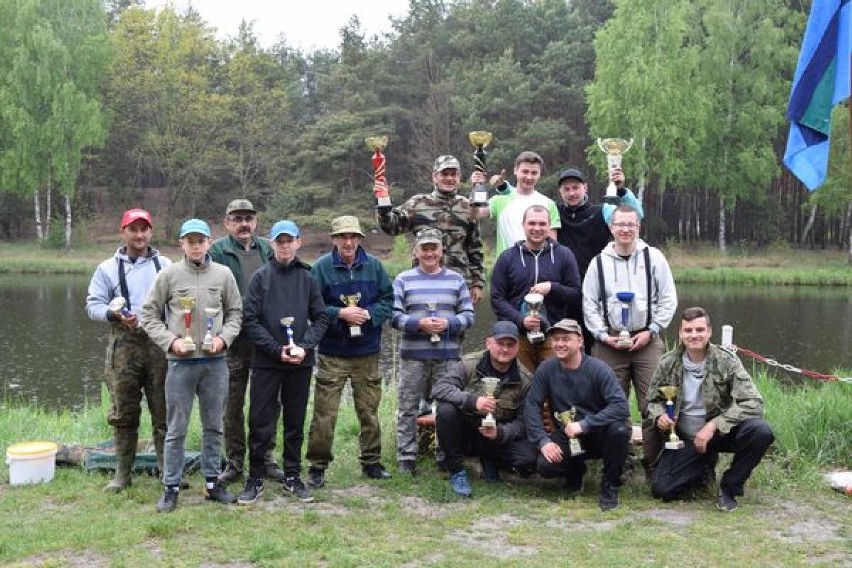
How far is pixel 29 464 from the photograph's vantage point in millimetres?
6098

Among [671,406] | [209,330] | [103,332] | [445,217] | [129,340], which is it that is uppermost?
[445,217]

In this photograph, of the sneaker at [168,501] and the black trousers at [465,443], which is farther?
the black trousers at [465,443]

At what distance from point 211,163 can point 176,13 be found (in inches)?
338

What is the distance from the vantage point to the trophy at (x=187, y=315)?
5.22 meters

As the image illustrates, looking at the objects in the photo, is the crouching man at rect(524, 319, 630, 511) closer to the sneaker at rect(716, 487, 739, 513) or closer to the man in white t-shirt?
the sneaker at rect(716, 487, 739, 513)

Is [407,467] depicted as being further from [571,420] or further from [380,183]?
[380,183]

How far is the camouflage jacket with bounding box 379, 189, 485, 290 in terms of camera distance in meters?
6.58

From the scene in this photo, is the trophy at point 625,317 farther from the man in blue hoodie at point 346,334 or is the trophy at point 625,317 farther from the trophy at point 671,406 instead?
the man in blue hoodie at point 346,334

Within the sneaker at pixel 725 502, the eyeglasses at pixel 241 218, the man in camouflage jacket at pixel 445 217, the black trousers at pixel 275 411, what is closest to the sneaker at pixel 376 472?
the black trousers at pixel 275 411

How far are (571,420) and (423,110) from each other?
1494 inches

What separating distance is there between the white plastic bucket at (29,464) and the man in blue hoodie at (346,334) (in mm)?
2064

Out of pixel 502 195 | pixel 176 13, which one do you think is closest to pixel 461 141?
pixel 176 13

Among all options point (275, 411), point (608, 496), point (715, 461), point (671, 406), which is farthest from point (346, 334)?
point (715, 461)

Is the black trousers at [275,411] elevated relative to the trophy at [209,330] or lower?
lower
